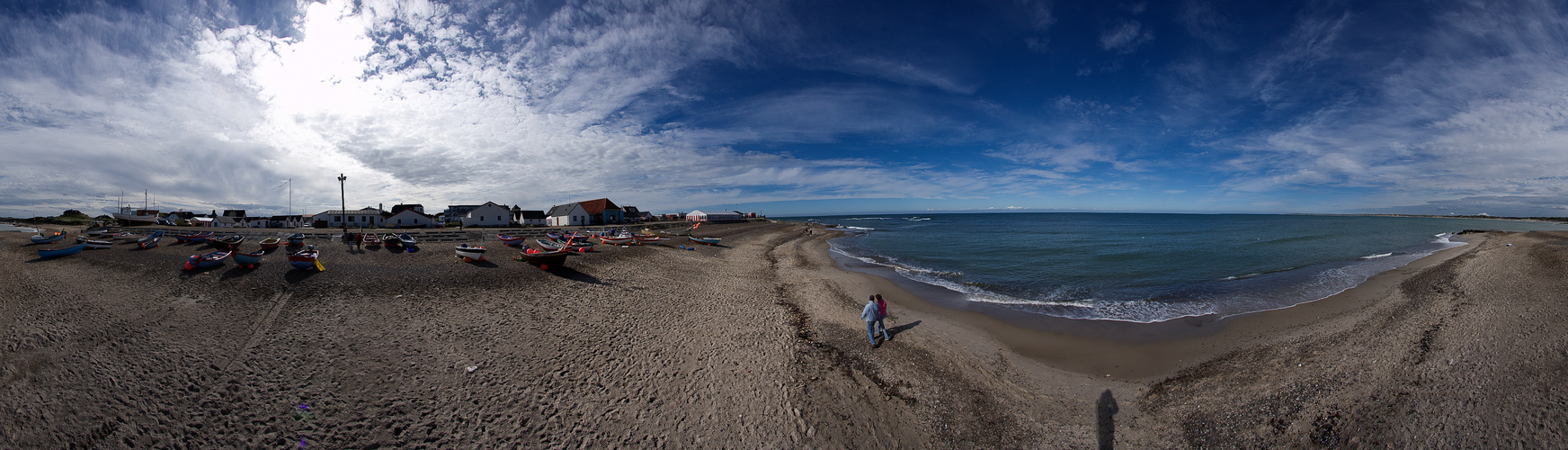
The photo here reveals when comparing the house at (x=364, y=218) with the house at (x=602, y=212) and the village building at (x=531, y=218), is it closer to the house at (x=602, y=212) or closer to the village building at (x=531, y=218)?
the village building at (x=531, y=218)

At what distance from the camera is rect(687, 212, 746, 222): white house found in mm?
81706

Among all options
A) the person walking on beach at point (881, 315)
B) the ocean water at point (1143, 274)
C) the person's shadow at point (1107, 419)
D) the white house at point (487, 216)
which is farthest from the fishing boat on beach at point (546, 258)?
the white house at point (487, 216)

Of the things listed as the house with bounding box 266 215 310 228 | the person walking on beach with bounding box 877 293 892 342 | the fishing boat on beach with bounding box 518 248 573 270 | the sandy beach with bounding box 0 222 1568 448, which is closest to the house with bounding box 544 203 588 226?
the house with bounding box 266 215 310 228

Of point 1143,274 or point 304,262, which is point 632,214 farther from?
point 1143,274

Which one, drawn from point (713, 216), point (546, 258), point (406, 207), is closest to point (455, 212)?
point (406, 207)

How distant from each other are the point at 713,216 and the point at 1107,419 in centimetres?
7916

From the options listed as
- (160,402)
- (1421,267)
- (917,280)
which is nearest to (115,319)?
(160,402)

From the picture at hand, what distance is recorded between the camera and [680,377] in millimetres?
7480

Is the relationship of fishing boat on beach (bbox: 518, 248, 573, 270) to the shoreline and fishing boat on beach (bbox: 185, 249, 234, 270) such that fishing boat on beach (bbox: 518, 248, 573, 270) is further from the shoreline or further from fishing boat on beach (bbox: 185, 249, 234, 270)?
the shoreline

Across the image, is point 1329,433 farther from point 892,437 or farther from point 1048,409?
point 892,437

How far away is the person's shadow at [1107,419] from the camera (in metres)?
6.14

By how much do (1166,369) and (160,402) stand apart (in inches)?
667

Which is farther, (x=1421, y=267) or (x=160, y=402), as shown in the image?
(x=1421, y=267)

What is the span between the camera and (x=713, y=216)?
274 feet
